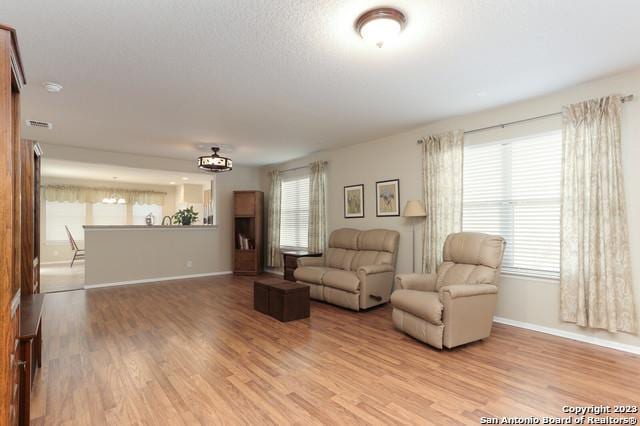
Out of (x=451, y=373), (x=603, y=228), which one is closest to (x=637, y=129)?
(x=603, y=228)

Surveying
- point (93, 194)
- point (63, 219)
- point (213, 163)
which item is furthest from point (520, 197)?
point (63, 219)

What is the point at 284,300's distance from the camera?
3896 millimetres

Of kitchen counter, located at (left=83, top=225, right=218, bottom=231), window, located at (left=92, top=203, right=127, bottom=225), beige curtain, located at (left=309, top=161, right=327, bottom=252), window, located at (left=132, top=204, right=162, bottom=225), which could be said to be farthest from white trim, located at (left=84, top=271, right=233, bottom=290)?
window, located at (left=92, top=203, right=127, bottom=225)

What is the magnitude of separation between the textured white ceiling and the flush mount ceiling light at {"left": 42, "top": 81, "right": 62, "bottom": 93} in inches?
2.8

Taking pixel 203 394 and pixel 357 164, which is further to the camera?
pixel 357 164

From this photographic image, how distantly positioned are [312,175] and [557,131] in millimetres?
3916

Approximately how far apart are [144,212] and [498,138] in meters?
10.6

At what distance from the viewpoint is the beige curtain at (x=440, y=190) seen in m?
4.21

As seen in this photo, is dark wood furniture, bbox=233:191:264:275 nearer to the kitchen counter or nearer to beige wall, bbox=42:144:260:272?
beige wall, bbox=42:144:260:272

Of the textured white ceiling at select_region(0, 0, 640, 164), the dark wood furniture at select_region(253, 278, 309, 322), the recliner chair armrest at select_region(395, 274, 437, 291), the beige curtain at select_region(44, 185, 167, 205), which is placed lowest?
the dark wood furniture at select_region(253, 278, 309, 322)

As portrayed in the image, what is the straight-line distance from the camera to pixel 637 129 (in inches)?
117

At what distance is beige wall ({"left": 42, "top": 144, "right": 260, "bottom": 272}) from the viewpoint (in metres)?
6.32

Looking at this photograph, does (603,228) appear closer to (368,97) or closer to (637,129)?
(637,129)

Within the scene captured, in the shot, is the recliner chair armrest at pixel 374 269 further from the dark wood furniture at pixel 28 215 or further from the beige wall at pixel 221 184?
the beige wall at pixel 221 184
